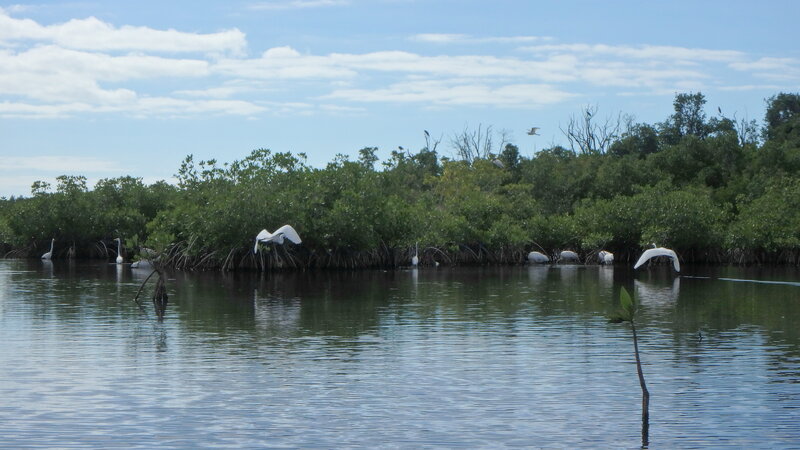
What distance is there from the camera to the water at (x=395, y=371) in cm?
1109

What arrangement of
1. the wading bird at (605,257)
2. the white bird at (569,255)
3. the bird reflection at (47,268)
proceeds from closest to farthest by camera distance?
the bird reflection at (47,268)
the wading bird at (605,257)
the white bird at (569,255)

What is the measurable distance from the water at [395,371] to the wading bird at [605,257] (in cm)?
1754

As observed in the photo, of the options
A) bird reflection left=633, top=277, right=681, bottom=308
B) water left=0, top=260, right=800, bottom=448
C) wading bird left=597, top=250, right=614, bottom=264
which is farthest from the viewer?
wading bird left=597, top=250, right=614, bottom=264

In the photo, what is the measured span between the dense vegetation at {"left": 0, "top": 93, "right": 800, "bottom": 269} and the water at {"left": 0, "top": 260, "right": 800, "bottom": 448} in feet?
27.5

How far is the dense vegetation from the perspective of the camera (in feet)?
131

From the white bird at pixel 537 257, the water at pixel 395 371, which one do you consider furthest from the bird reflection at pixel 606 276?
the water at pixel 395 371

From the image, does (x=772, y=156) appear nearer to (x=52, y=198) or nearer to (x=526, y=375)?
(x=52, y=198)

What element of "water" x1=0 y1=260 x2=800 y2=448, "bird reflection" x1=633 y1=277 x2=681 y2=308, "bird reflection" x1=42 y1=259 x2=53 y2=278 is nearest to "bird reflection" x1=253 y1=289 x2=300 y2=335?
"water" x1=0 y1=260 x2=800 y2=448

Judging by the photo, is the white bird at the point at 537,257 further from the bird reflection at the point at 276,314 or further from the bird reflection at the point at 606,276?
the bird reflection at the point at 276,314

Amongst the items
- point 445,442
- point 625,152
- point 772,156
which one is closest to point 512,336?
point 445,442

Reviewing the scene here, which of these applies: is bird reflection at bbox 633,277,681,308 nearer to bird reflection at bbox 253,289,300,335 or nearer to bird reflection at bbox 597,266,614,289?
bird reflection at bbox 597,266,614,289

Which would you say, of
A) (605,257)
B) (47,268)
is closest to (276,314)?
(47,268)

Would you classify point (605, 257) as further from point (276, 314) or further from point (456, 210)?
point (276, 314)

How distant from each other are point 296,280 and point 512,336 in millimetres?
17095
